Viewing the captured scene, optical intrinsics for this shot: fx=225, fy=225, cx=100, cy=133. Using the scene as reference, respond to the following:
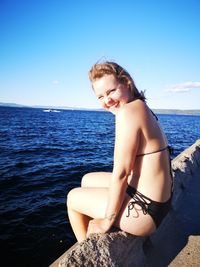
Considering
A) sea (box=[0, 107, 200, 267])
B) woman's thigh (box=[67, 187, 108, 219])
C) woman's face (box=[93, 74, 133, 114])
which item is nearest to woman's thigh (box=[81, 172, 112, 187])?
woman's thigh (box=[67, 187, 108, 219])

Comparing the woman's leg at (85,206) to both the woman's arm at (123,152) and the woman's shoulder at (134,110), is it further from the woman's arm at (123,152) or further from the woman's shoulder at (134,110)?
the woman's shoulder at (134,110)

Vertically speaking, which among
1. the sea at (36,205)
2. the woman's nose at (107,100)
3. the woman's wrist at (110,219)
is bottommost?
the sea at (36,205)

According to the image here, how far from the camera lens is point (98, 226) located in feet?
7.75

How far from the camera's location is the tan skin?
205cm

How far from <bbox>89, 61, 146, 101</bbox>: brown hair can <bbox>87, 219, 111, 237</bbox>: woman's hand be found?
135 cm

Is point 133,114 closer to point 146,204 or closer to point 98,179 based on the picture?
point 146,204

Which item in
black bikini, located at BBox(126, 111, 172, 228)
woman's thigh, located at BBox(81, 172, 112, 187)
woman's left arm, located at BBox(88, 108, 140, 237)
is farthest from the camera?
woman's thigh, located at BBox(81, 172, 112, 187)

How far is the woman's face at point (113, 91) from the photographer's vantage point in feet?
7.52

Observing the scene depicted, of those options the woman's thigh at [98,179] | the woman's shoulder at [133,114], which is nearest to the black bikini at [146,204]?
the woman's shoulder at [133,114]

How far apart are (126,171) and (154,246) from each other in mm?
1437

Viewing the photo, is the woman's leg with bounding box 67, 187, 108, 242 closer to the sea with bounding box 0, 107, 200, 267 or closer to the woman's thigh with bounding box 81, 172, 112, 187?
the woman's thigh with bounding box 81, 172, 112, 187

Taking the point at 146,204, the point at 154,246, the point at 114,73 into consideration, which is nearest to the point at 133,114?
the point at 114,73

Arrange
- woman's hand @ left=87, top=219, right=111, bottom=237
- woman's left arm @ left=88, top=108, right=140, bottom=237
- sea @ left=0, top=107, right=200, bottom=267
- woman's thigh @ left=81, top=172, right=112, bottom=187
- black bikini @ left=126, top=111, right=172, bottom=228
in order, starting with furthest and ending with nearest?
sea @ left=0, top=107, right=200, bottom=267
woman's thigh @ left=81, top=172, right=112, bottom=187
woman's hand @ left=87, top=219, right=111, bottom=237
black bikini @ left=126, top=111, right=172, bottom=228
woman's left arm @ left=88, top=108, right=140, bottom=237

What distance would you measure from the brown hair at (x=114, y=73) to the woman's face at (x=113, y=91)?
0.04 metres
